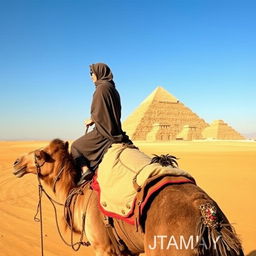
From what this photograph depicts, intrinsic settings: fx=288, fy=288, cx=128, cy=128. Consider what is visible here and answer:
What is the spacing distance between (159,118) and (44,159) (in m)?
180

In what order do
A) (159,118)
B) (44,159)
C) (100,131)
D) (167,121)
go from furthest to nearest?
(167,121) < (159,118) < (44,159) < (100,131)

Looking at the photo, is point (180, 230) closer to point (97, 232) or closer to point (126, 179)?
point (126, 179)

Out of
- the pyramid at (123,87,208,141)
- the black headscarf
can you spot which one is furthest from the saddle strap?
the pyramid at (123,87,208,141)

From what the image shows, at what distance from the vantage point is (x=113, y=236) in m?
3.14

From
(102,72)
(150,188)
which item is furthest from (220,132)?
(150,188)

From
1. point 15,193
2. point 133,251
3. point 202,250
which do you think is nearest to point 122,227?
point 133,251

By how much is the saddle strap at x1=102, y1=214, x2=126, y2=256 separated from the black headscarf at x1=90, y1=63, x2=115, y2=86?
1.82 metres

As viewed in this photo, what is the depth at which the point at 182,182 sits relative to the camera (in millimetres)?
2598

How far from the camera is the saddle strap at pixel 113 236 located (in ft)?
10.2

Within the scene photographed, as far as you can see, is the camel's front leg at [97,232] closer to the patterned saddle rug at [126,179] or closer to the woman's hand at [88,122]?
the patterned saddle rug at [126,179]

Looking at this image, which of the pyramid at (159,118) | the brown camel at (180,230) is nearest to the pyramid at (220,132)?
the pyramid at (159,118)

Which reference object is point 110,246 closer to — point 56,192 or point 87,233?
point 87,233

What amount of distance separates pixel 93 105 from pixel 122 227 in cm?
160

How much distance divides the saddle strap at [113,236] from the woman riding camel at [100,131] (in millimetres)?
825
